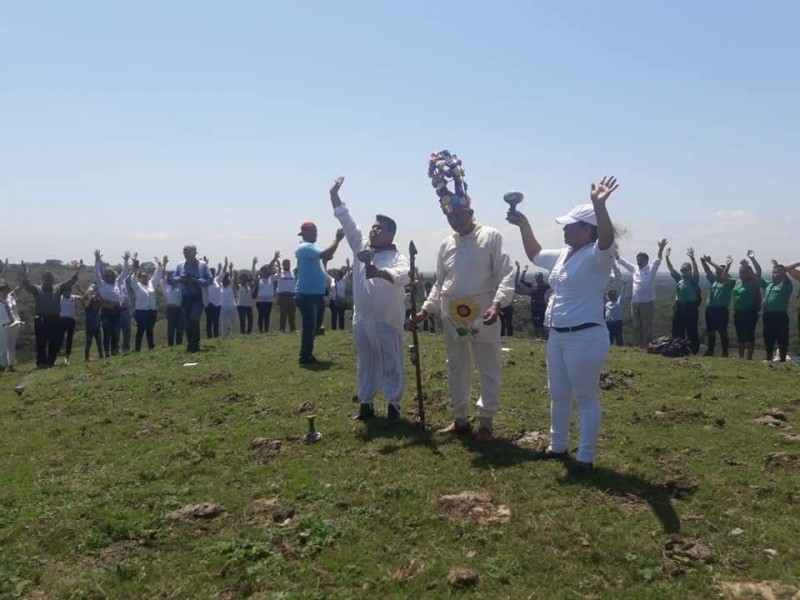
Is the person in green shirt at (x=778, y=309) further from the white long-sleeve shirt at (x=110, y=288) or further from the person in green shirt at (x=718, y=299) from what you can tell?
the white long-sleeve shirt at (x=110, y=288)

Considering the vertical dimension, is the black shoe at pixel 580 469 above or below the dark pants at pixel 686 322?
below

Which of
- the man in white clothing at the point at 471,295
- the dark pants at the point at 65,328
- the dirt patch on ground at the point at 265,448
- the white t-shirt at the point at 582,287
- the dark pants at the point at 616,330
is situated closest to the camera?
the white t-shirt at the point at 582,287

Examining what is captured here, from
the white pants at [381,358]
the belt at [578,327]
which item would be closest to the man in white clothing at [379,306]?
the white pants at [381,358]

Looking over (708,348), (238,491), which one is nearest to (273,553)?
(238,491)

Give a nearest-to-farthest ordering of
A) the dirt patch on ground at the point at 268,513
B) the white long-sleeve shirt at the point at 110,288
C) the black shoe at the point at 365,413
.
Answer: the dirt patch on ground at the point at 268,513 < the black shoe at the point at 365,413 < the white long-sleeve shirt at the point at 110,288

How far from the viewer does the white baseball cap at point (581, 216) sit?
6.56 m

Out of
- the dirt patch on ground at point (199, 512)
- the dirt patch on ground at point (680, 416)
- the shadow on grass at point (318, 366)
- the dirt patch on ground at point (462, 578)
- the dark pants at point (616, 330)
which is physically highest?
the dark pants at point (616, 330)

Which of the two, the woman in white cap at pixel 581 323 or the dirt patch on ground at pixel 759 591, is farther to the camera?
the woman in white cap at pixel 581 323

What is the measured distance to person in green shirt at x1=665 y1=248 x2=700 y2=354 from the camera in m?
18.5

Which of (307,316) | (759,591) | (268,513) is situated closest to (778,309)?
(307,316)

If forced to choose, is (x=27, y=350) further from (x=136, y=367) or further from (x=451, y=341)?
(x=451, y=341)

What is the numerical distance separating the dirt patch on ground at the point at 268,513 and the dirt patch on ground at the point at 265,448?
1326mm

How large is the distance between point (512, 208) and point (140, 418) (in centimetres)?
623

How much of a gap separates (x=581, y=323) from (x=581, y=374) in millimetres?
460
